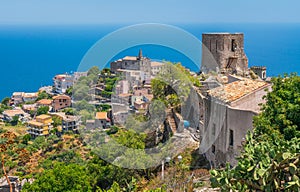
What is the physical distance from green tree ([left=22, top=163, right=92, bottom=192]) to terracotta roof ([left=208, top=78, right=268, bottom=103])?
612 centimetres

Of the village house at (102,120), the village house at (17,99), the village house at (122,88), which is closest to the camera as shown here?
the village house at (102,120)

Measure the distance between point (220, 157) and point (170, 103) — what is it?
22.9 ft

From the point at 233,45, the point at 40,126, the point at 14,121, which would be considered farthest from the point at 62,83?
the point at 233,45

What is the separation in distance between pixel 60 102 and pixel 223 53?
3111 cm

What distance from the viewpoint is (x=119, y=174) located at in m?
16.9

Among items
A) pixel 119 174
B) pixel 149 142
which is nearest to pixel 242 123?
pixel 119 174

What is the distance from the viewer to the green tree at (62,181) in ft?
52.8

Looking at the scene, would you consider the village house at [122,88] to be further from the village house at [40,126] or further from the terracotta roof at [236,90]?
the terracotta roof at [236,90]

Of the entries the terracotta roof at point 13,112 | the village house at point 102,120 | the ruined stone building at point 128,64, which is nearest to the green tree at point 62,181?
the village house at point 102,120

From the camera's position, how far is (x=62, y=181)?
16.5 m

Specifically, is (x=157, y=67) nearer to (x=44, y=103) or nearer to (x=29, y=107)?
(x=44, y=103)

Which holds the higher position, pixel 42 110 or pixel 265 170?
pixel 265 170

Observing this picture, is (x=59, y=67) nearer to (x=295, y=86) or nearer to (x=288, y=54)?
(x=288, y=54)

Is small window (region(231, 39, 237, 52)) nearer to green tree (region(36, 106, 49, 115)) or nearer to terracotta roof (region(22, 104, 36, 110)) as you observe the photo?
green tree (region(36, 106, 49, 115))
